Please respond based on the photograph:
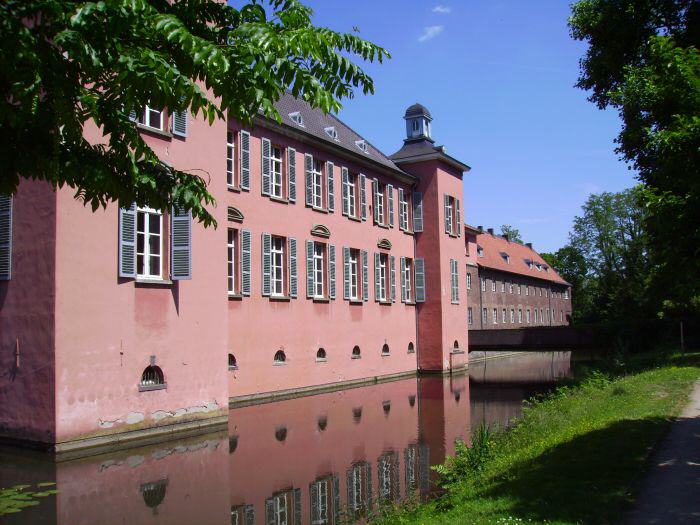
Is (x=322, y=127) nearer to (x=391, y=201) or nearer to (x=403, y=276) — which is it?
(x=391, y=201)

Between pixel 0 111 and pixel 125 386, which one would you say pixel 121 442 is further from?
pixel 0 111

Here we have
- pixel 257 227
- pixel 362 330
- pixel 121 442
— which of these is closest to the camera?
pixel 121 442

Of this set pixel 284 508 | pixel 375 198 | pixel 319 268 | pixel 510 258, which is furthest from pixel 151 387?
pixel 510 258

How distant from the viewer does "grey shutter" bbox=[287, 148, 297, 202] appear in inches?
909

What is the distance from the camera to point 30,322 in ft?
42.3

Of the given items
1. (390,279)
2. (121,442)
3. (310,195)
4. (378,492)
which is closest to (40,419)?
(121,442)

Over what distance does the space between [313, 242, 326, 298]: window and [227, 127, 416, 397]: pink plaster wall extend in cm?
42

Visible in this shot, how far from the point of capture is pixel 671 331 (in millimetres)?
37094

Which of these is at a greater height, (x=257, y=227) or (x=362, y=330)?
(x=257, y=227)

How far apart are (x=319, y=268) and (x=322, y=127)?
20.7ft

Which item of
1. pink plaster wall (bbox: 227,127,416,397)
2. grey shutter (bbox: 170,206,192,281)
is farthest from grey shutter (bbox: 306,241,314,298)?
grey shutter (bbox: 170,206,192,281)

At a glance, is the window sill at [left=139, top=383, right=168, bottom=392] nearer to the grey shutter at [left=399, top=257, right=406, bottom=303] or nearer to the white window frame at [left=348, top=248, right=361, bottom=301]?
the white window frame at [left=348, top=248, right=361, bottom=301]

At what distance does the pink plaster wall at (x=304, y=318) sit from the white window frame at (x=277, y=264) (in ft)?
1.29

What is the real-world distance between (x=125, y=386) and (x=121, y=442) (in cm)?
110
